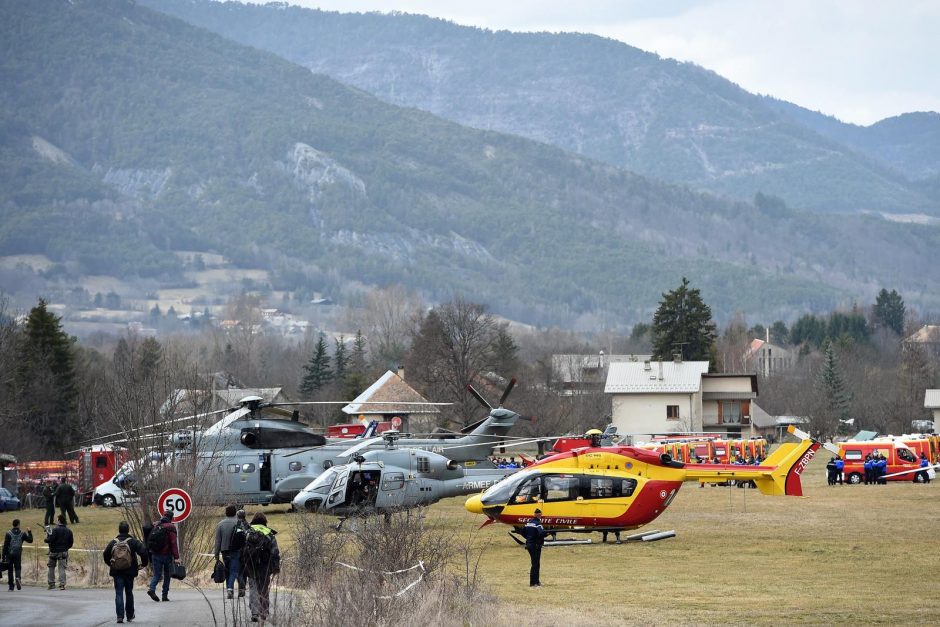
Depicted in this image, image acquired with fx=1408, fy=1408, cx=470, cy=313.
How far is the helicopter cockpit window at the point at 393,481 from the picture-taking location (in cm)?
3678

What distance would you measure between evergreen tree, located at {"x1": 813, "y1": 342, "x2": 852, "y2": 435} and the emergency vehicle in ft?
123

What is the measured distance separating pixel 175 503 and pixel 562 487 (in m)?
11.3

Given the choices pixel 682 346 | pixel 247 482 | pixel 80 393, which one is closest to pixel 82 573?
pixel 247 482

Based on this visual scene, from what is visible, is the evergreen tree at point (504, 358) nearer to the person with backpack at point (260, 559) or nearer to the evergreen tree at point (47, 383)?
the evergreen tree at point (47, 383)

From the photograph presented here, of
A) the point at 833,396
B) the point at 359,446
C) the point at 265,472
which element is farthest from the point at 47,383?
the point at 833,396

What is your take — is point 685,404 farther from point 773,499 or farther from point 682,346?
point 773,499

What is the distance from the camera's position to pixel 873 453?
5631 centimetres

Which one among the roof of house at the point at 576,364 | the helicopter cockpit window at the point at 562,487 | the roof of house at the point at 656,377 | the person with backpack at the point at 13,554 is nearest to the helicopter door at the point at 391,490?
the helicopter cockpit window at the point at 562,487

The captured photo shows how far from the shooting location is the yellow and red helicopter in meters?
33.1

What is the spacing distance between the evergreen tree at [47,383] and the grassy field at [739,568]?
94.0ft

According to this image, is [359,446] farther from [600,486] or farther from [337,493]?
[600,486]

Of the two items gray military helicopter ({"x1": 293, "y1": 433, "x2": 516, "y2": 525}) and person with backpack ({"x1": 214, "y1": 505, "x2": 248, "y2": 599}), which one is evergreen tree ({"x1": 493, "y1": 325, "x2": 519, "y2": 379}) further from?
person with backpack ({"x1": 214, "y1": 505, "x2": 248, "y2": 599})

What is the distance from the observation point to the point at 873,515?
38625 millimetres

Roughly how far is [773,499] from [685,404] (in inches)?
1741
